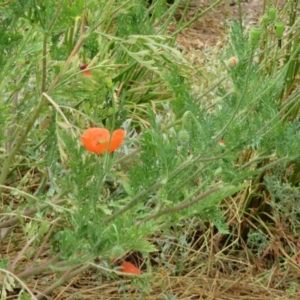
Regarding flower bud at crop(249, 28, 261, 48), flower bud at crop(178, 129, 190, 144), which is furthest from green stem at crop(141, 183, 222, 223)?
flower bud at crop(249, 28, 261, 48)

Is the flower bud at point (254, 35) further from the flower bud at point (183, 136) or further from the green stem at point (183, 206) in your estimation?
the green stem at point (183, 206)

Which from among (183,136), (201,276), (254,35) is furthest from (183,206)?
(201,276)

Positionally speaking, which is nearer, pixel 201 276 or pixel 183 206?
pixel 183 206

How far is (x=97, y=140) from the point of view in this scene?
4.15 feet

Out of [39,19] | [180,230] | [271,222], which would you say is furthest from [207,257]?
[39,19]

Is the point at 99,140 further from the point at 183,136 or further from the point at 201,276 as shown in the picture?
the point at 201,276

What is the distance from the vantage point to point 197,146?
129 centimetres

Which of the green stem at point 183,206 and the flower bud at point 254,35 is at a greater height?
the flower bud at point 254,35

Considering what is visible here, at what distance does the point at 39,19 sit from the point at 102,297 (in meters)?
0.88

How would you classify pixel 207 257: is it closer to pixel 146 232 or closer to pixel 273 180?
pixel 273 180

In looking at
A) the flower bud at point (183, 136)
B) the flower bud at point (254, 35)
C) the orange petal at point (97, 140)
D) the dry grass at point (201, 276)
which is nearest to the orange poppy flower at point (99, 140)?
the orange petal at point (97, 140)

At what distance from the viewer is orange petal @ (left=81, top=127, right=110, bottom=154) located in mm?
1265

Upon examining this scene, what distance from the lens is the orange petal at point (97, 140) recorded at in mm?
1265

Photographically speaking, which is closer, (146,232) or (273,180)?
(146,232)
